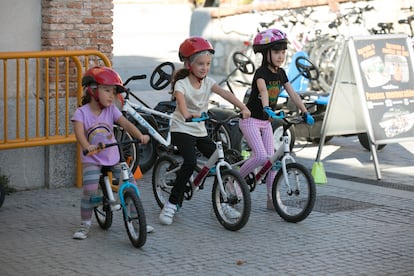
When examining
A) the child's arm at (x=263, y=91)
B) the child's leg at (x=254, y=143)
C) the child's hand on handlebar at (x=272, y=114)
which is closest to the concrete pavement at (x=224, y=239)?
the child's leg at (x=254, y=143)

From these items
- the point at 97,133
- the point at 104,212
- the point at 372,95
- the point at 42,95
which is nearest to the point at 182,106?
the point at 97,133

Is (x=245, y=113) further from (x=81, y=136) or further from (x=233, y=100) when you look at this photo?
(x=81, y=136)

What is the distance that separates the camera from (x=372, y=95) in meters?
10.9

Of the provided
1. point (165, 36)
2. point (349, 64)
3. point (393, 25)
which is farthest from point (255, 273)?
point (165, 36)

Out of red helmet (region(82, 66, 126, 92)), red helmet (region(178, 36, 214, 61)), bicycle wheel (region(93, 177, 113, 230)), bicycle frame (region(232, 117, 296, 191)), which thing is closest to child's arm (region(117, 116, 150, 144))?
red helmet (region(82, 66, 126, 92))

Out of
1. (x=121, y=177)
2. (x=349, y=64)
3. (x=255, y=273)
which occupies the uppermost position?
(x=349, y=64)

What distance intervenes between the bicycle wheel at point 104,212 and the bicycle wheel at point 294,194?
1530 millimetres

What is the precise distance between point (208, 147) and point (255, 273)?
6.21ft

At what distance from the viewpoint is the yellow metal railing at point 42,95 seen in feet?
31.2

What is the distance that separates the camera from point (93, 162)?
7816 mm

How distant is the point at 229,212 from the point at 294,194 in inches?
24.8

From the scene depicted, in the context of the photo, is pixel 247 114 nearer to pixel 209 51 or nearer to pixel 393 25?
pixel 209 51

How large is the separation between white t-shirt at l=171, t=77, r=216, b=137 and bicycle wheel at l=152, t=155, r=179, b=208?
511 mm

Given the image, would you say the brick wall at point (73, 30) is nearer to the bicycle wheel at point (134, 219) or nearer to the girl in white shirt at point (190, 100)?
the girl in white shirt at point (190, 100)
